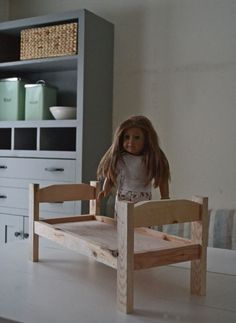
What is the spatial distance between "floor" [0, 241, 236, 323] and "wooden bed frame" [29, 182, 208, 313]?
47 mm

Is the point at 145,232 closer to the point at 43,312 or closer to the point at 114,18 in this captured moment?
the point at 43,312

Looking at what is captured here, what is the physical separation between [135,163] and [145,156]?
4 cm

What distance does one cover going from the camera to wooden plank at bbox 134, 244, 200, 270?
84cm

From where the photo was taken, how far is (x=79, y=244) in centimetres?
97

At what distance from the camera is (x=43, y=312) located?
80 centimetres

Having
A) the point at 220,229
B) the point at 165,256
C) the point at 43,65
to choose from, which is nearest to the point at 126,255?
the point at 165,256

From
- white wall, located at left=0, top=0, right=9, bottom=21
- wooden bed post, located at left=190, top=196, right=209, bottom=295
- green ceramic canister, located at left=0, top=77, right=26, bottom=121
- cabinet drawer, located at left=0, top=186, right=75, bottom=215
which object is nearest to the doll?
wooden bed post, located at left=190, top=196, right=209, bottom=295

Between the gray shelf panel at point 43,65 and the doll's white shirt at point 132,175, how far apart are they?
1.07 metres

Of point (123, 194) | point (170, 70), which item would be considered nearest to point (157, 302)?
point (123, 194)

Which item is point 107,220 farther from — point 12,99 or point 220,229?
point 12,99

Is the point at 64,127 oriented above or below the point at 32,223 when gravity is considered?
above

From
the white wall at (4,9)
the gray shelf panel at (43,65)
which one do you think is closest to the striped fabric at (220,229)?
the gray shelf panel at (43,65)

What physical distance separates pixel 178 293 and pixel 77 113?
148cm

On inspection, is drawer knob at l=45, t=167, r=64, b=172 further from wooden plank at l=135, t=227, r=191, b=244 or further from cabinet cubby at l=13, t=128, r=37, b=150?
wooden plank at l=135, t=227, r=191, b=244
